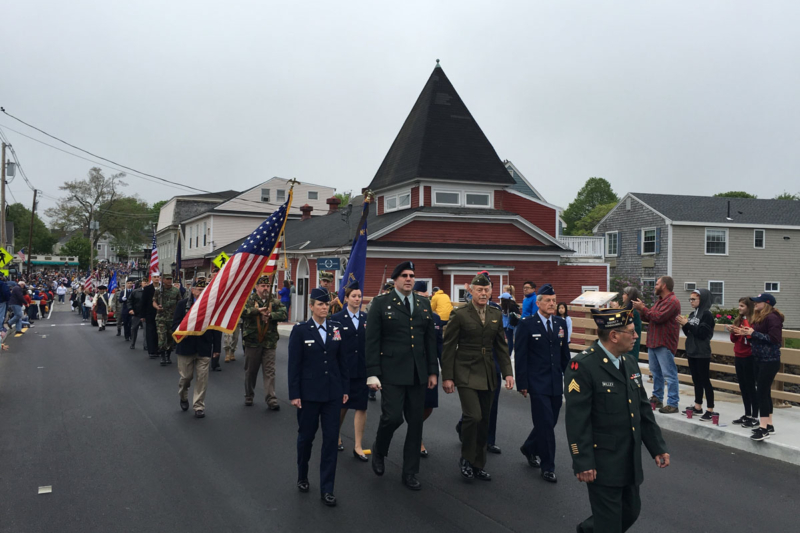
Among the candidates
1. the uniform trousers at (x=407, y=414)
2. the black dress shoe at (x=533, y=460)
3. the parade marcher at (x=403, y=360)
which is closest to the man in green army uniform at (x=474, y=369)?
the parade marcher at (x=403, y=360)

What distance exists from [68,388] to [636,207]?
3660 cm

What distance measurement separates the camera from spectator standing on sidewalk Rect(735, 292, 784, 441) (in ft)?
25.7

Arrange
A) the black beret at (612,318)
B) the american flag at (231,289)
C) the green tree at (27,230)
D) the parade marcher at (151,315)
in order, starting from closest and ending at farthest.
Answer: the black beret at (612,318)
the american flag at (231,289)
the parade marcher at (151,315)
the green tree at (27,230)

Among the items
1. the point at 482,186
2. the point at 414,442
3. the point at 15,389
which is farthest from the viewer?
the point at 482,186

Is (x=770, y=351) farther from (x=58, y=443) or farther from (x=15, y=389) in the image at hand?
(x=15, y=389)

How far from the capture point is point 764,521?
558 centimetres

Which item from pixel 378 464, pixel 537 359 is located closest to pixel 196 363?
pixel 378 464

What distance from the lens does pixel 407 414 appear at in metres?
6.45

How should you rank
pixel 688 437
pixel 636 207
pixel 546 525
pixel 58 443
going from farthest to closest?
pixel 636 207 < pixel 688 437 < pixel 58 443 < pixel 546 525

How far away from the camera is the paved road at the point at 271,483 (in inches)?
213

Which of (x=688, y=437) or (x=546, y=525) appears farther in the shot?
(x=688, y=437)

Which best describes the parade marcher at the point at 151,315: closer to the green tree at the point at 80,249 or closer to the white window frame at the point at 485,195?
the white window frame at the point at 485,195

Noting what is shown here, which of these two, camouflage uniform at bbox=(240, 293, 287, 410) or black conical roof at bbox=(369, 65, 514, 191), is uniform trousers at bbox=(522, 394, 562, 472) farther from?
black conical roof at bbox=(369, 65, 514, 191)

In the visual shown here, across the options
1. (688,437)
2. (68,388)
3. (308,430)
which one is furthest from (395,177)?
(308,430)
